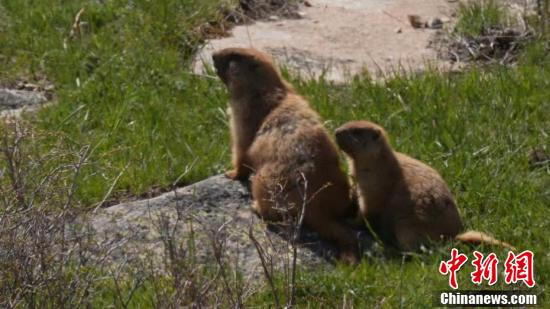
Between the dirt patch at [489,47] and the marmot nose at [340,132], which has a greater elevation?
the marmot nose at [340,132]

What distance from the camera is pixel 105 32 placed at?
9.82 metres

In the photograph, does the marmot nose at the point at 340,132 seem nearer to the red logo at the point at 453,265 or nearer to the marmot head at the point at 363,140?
the marmot head at the point at 363,140

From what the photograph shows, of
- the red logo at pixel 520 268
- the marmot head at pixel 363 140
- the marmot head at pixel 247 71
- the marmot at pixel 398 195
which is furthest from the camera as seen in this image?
the marmot head at pixel 247 71

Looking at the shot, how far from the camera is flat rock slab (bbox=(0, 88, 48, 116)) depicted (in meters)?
8.92

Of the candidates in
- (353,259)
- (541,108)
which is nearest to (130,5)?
(541,108)

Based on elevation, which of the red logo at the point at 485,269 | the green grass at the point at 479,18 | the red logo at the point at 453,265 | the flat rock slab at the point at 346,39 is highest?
the green grass at the point at 479,18

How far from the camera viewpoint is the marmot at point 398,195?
22.1ft

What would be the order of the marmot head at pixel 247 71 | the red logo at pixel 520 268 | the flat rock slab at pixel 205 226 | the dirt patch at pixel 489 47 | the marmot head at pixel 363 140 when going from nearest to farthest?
the red logo at pixel 520 268 → the flat rock slab at pixel 205 226 → the marmot head at pixel 363 140 → the marmot head at pixel 247 71 → the dirt patch at pixel 489 47

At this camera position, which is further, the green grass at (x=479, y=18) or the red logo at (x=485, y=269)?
the green grass at (x=479, y=18)

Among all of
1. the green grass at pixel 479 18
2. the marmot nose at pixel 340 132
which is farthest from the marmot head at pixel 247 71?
the green grass at pixel 479 18

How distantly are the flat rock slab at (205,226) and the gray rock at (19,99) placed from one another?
212 centimetres

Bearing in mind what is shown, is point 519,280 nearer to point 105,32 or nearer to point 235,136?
point 235,136

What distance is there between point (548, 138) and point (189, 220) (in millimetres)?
2559

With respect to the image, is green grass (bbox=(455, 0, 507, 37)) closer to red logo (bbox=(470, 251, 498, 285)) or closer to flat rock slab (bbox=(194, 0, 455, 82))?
flat rock slab (bbox=(194, 0, 455, 82))
